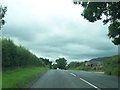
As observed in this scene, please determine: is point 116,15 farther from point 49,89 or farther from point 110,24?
point 49,89

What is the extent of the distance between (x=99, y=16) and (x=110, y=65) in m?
15.7

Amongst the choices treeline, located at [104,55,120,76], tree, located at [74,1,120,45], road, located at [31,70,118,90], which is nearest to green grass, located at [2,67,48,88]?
road, located at [31,70,118,90]

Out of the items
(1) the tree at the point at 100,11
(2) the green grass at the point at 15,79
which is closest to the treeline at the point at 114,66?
(1) the tree at the point at 100,11

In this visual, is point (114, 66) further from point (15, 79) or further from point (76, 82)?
point (15, 79)

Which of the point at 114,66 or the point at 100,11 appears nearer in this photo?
the point at 100,11

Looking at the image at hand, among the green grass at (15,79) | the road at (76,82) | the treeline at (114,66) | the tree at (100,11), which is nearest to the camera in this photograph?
the green grass at (15,79)

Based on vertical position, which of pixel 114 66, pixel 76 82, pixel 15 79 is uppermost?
pixel 114 66

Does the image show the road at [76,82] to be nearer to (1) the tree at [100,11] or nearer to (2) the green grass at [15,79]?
(2) the green grass at [15,79]

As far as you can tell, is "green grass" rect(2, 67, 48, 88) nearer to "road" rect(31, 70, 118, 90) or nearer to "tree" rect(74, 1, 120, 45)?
"road" rect(31, 70, 118, 90)

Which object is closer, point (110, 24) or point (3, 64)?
point (3, 64)

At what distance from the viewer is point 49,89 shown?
2031 cm

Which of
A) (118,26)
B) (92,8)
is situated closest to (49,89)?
(92,8)

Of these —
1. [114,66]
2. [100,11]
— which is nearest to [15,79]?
[100,11]

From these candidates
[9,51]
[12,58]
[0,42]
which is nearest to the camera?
[0,42]
